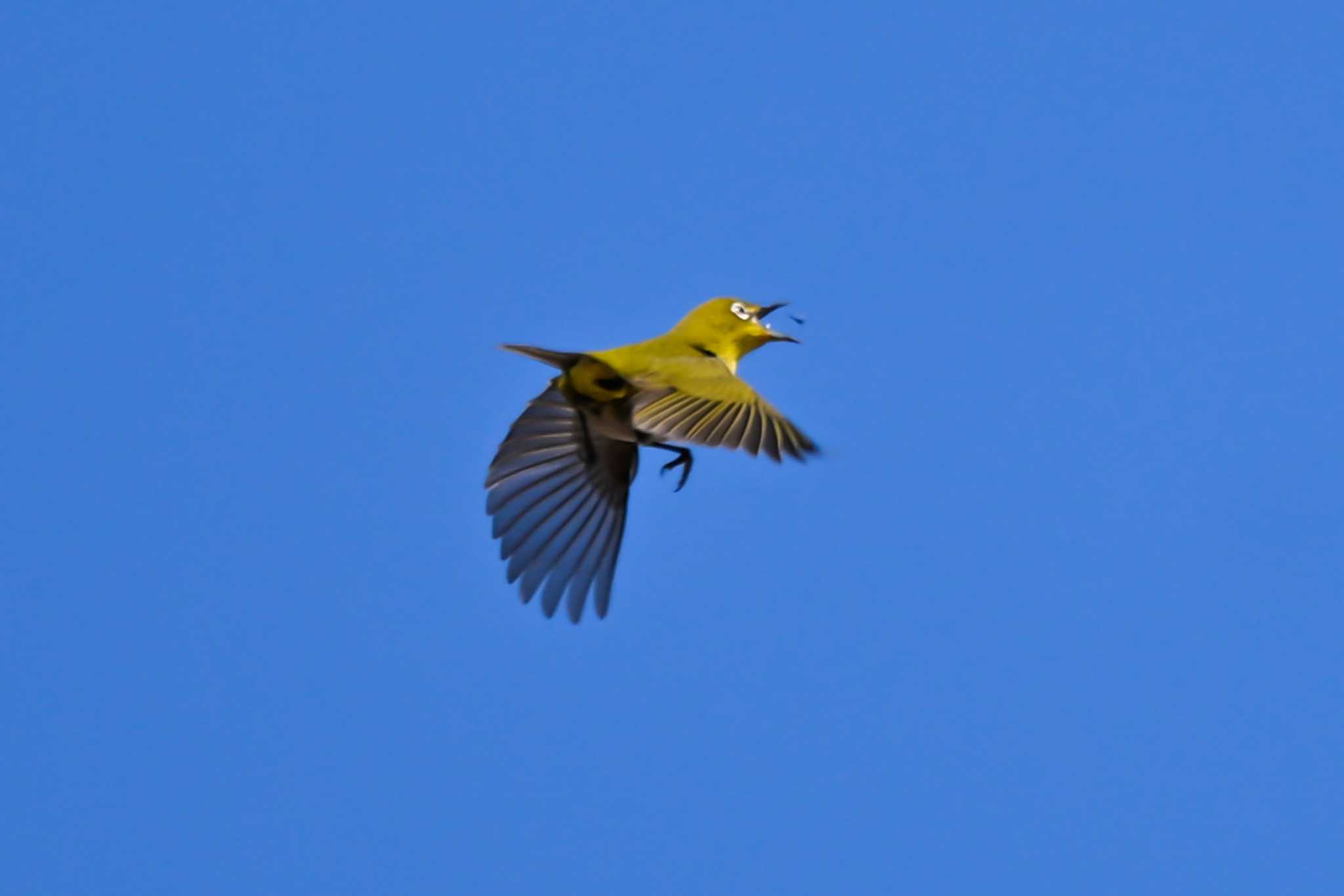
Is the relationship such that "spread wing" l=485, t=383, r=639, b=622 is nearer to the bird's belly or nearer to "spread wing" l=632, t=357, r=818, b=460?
the bird's belly

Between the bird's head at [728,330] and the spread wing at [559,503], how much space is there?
2.51ft

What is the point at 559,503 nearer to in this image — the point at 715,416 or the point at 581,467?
the point at 581,467

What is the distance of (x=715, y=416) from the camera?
28.4 feet

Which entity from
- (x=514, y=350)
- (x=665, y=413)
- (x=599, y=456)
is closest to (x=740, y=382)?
(x=665, y=413)

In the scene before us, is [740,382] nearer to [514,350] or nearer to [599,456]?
[514,350]

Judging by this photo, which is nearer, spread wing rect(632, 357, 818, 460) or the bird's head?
spread wing rect(632, 357, 818, 460)

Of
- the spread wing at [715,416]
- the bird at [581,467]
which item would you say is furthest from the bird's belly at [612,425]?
the spread wing at [715,416]

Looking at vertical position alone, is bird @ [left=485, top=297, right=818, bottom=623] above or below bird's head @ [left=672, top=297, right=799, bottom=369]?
below

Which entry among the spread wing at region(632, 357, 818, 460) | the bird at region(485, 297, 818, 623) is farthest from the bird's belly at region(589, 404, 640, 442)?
the spread wing at region(632, 357, 818, 460)

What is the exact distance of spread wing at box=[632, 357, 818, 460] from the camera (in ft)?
27.4

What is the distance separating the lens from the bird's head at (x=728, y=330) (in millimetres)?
10367

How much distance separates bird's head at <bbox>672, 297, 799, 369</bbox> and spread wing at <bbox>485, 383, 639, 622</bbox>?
0.77 m

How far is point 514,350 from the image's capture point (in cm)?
909

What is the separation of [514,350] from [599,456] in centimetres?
180
